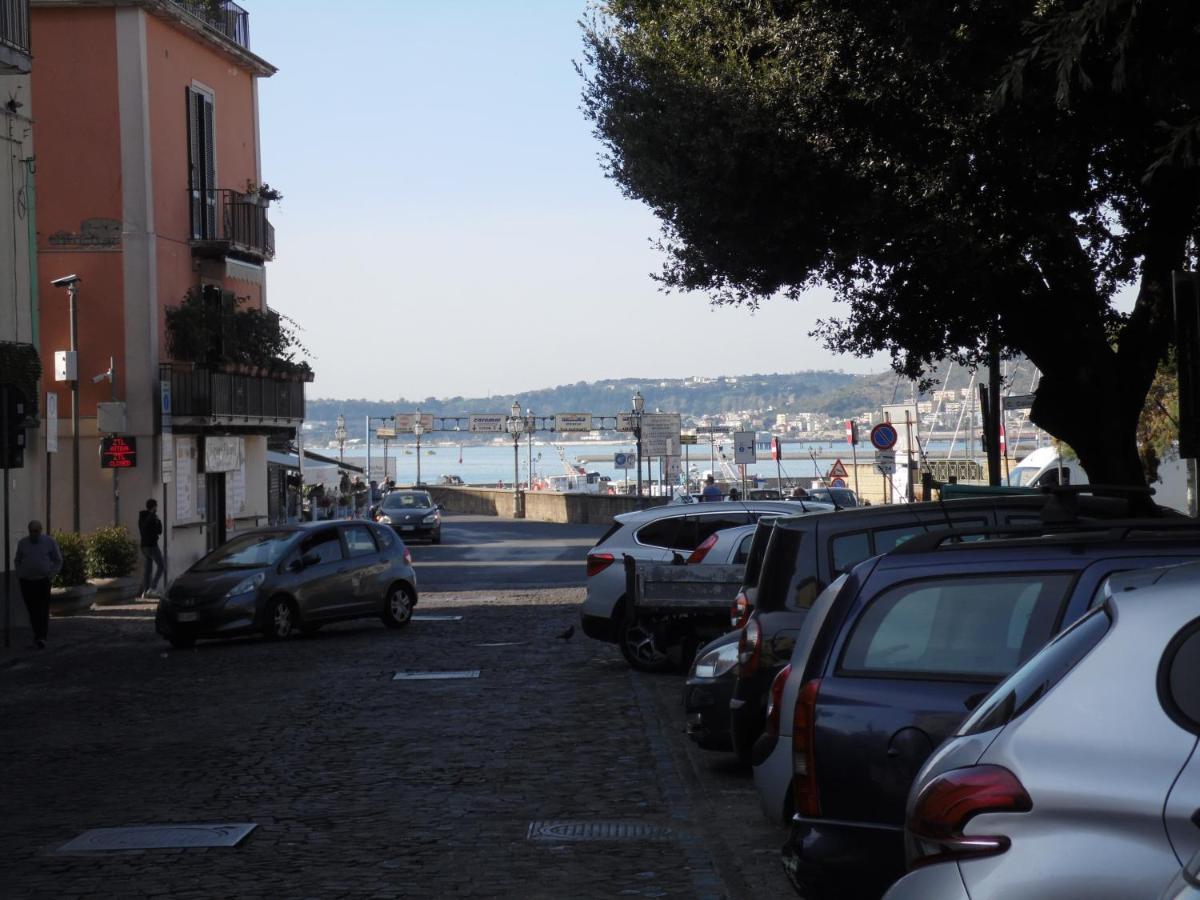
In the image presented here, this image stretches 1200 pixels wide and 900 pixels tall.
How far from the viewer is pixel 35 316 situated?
82.0ft

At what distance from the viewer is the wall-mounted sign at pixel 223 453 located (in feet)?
116

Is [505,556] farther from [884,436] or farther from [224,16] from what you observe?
[224,16]

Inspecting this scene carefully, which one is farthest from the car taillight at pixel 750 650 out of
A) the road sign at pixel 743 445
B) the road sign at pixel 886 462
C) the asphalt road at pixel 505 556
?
the road sign at pixel 743 445

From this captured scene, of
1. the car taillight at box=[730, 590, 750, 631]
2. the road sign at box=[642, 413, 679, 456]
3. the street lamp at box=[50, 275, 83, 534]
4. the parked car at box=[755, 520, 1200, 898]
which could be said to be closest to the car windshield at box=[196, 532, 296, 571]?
the street lamp at box=[50, 275, 83, 534]

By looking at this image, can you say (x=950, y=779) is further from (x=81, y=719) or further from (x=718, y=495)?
(x=718, y=495)

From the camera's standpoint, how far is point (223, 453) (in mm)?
36188

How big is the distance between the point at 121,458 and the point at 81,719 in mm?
16722

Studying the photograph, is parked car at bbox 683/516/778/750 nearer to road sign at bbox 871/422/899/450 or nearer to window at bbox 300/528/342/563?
window at bbox 300/528/342/563

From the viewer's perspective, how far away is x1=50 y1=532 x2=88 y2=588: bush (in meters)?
27.0

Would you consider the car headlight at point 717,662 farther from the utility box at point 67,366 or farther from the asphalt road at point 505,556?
the asphalt road at point 505,556

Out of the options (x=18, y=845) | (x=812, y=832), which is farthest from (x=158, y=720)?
(x=812, y=832)

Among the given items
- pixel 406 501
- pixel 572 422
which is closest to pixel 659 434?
pixel 406 501

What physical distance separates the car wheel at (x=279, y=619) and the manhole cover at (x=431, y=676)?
4.65 meters

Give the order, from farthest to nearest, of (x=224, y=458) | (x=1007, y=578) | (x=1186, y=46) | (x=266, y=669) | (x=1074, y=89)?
(x=224, y=458)
(x=266, y=669)
(x=1074, y=89)
(x=1186, y=46)
(x=1007, y=578)
